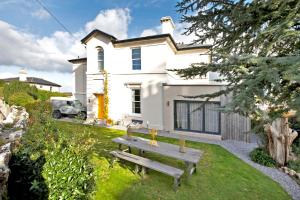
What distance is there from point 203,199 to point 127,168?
3.08m

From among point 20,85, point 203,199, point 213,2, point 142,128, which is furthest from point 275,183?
point 20,85

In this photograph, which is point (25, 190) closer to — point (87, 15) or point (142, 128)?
point (142, 128)

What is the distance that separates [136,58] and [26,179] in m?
13.5

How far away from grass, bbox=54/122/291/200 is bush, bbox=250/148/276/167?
0.98 meters

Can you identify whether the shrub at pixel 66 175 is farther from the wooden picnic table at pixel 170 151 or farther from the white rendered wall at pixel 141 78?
the white rendered wall at pixel 141 78

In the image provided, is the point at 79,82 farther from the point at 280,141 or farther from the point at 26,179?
the point at 280,141

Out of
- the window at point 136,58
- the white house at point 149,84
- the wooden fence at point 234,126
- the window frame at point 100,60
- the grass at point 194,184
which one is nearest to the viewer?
the grass at point 194,184

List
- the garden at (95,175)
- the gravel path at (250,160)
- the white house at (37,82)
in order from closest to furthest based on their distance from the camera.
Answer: the garden at (95,175) → the gravel path at (250,160) → the white house at (37,82)

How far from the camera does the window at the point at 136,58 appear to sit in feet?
51.7

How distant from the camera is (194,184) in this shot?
20.4 feet

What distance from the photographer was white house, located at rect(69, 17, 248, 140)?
13.7 meters

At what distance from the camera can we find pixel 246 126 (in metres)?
12.1

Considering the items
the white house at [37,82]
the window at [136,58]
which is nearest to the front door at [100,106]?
the window at [136,58]

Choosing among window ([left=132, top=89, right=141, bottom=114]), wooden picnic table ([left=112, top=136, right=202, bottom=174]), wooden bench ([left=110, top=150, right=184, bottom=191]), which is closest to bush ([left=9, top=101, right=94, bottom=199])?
wooden bench ([left=110, top=150, right=184, bottom=191])
